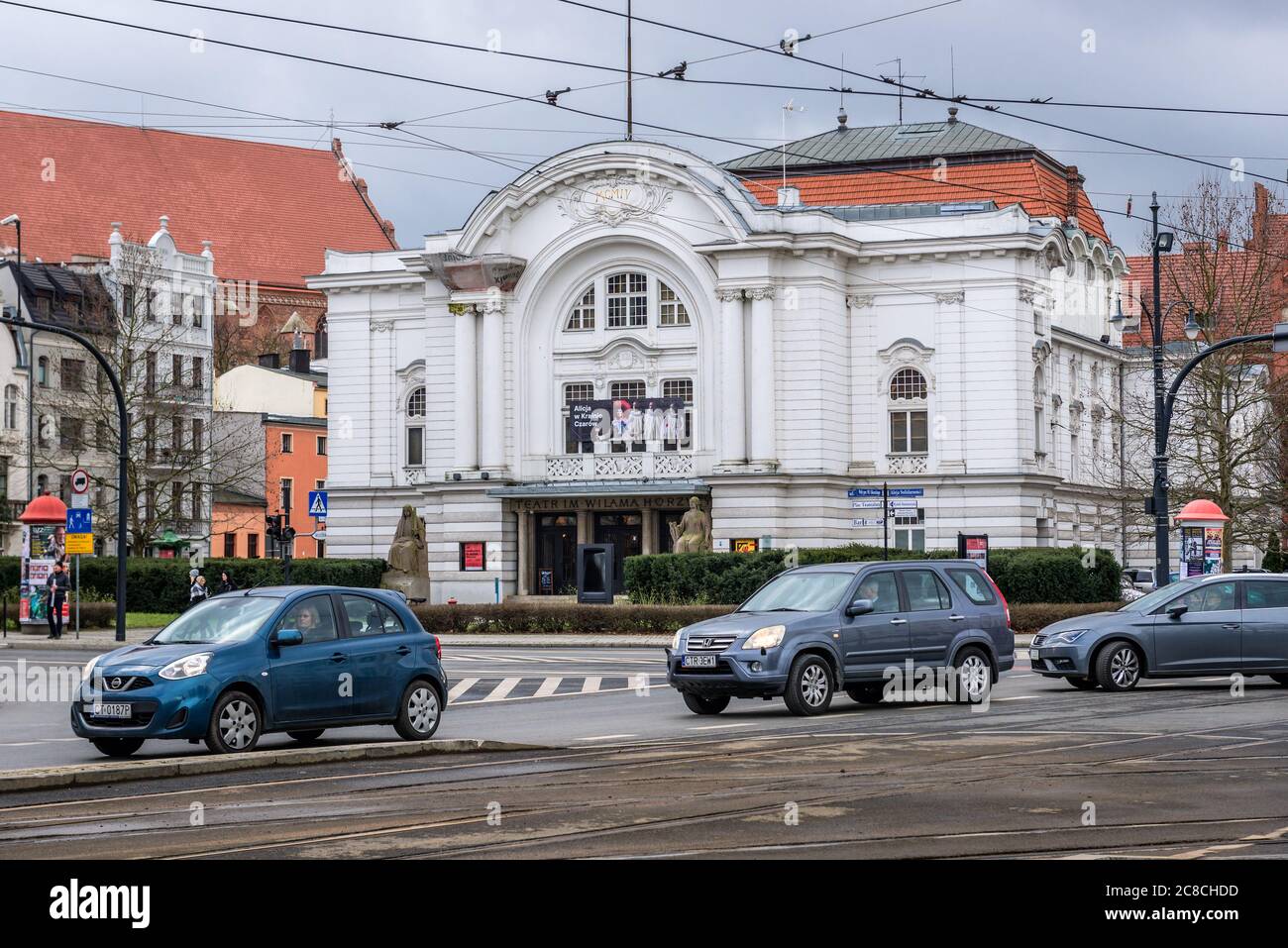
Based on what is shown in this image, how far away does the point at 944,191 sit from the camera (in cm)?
7038

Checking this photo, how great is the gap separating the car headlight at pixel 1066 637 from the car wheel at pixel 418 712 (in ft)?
31.9

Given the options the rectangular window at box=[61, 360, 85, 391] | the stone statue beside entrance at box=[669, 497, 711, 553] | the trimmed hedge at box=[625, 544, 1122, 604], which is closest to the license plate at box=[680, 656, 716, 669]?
the trimmed hedge at box=[625, 544, 1122, 604]

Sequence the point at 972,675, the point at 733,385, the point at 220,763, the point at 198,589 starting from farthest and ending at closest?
the point at 733,385
the point at 198,589
the point at 972,675
the point at 220,763

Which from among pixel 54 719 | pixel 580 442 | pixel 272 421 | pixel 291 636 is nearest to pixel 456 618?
pixel 580 442

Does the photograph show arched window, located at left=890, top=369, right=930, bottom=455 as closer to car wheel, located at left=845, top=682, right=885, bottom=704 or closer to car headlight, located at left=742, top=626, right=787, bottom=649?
car wheel, located at left=845, top=682, right=885, bottom=704

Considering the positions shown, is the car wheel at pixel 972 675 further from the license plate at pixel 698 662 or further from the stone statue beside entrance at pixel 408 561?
the stone statue beside entrance at pixel 408 561

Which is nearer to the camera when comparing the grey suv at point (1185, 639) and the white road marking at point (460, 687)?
the grey suv at point (1185, 639)

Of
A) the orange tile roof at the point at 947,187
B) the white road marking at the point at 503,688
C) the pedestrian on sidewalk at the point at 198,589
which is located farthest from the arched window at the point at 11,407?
the white road marking at the point at 503,688

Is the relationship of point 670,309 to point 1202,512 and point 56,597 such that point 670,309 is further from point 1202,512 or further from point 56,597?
point 56,597

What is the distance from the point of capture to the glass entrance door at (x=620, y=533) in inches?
2645

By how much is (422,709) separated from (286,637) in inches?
76.3

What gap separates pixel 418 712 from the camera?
19.4m

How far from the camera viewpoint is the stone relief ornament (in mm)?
66125

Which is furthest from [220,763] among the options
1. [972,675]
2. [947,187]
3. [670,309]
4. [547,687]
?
[947,187]
